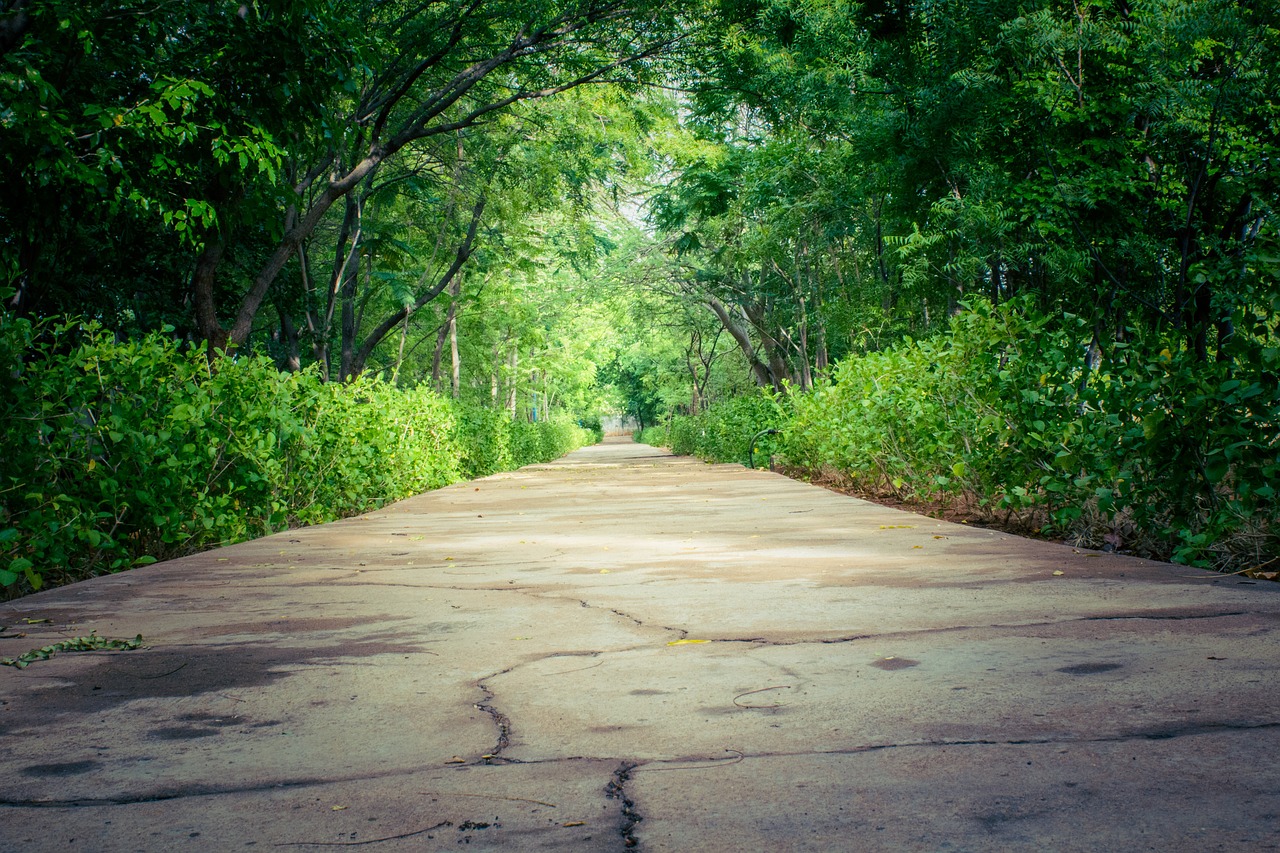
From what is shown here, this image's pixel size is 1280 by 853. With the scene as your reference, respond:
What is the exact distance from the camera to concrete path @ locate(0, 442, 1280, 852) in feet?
6.50

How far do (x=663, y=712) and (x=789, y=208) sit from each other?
46.8 feet

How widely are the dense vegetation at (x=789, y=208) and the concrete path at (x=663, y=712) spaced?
2.89 feet

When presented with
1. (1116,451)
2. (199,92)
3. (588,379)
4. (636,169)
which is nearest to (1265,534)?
(1116,451)

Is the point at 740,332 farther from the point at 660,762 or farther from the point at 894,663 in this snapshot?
the point at 660,762

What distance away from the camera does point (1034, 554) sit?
555 cm

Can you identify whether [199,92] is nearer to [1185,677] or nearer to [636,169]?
[1185,677]

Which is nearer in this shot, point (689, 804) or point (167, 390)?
point (689, 804)

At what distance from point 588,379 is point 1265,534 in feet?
183

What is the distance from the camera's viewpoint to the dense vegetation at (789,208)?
216 inches

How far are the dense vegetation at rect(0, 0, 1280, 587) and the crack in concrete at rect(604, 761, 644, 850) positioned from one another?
3.48 metres

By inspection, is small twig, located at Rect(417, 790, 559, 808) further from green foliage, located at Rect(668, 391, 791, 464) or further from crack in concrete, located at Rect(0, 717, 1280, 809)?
green foliage, located at Rect(668, 391, 791, 464)

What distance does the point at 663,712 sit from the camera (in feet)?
9.11

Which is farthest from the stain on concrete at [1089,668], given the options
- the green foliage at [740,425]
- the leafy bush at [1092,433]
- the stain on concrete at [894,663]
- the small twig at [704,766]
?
the green foliage at [740,425]

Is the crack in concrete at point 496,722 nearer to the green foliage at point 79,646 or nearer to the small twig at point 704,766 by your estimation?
the small twig at point 704,766
